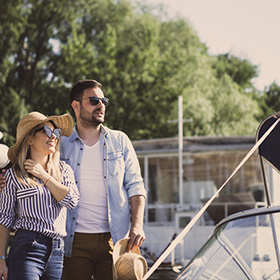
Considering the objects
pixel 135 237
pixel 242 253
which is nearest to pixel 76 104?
pixel 135 237

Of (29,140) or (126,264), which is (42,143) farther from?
(126,264)

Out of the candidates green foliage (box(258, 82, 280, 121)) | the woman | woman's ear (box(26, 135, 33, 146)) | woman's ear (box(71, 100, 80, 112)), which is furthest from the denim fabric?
green foliage (box(258, 82, 280, 121))

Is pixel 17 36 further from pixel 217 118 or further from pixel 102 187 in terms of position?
pixel 102 187

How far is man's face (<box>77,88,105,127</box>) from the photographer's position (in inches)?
139

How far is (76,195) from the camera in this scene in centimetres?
319

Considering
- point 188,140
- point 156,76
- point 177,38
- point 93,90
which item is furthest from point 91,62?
point 93,90

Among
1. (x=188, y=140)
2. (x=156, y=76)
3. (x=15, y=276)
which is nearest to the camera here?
(x=15, y=276)

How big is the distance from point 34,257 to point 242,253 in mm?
1297

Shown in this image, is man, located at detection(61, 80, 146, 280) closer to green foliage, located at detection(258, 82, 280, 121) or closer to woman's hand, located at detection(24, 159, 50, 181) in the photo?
woman's hand, located at detection(24, 159, 50, 181)

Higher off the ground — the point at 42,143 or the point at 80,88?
the point at 80,88

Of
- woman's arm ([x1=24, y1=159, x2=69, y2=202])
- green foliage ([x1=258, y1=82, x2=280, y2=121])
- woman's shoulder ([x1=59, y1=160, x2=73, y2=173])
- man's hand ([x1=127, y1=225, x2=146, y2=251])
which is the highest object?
green foliage ([x1=258, y1=82, x2=280, y2=121])

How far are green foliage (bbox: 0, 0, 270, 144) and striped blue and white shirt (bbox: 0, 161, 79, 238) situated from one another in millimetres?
20352

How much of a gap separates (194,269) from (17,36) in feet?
78.3

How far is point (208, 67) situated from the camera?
30.6 meters
